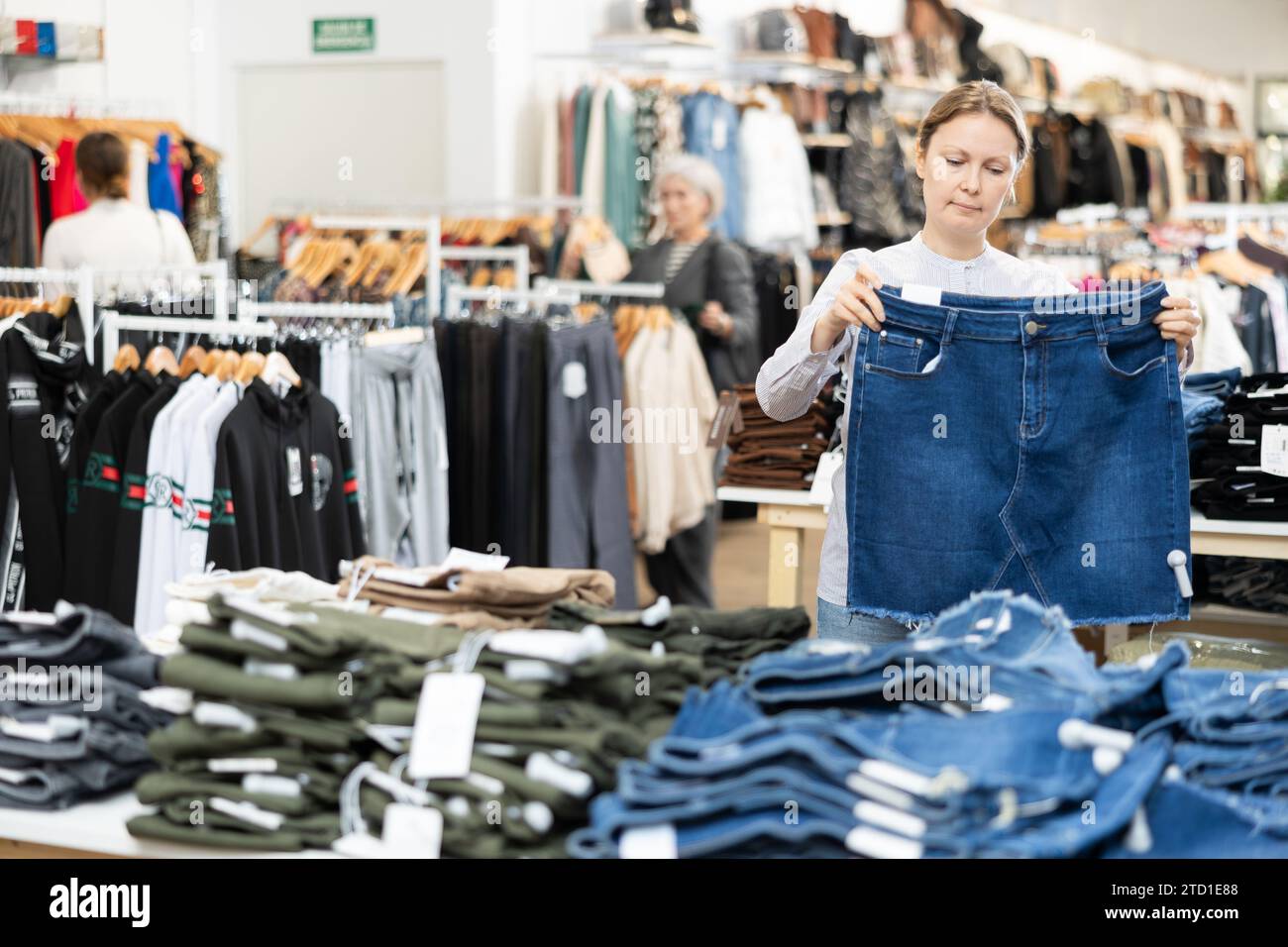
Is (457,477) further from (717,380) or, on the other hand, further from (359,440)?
(717,380)

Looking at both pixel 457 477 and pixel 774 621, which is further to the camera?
pixel 457 477

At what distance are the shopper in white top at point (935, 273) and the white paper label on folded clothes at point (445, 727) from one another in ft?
3.28

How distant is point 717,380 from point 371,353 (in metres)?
1.79

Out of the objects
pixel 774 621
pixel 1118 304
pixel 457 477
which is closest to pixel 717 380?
pixel 457 477

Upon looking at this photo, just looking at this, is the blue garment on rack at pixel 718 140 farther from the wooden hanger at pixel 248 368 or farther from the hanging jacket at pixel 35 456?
the hanging jacket at pixel 35 456

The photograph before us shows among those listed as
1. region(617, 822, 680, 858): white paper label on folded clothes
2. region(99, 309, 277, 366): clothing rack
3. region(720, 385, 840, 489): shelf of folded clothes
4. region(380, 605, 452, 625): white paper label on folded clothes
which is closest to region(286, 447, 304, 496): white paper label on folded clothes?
region(99, 309, 277, 366): clothing rack

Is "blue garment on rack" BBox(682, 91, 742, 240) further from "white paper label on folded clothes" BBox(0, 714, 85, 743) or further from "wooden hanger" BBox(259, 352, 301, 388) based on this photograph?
"white paper label on folded clothes" BBox(0, 714, 85, 743)

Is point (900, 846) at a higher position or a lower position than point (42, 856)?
higher

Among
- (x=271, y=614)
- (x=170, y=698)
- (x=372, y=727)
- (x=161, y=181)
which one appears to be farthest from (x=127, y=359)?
(x=161, y=181)

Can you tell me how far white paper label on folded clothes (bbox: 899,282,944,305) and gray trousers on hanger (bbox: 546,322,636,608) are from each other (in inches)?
102

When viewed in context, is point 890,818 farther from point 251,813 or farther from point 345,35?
point 345,35

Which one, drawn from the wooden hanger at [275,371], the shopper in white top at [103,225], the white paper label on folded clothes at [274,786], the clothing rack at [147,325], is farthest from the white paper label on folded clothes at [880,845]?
the shopper in white top at [103,225]

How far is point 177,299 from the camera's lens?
4.84 meters
